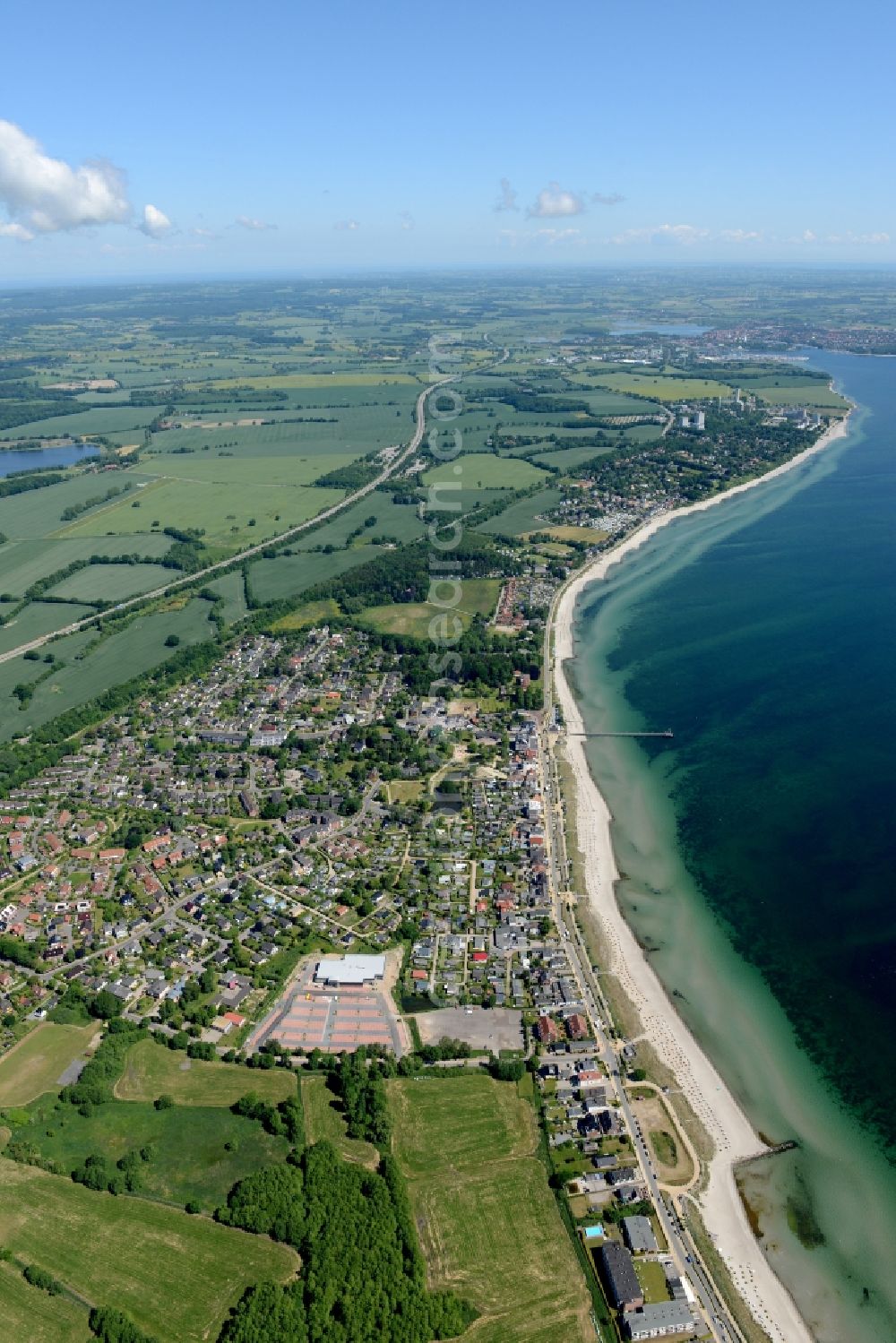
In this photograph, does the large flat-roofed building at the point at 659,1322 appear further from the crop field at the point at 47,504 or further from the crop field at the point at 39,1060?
the crop field at the point at 47,504

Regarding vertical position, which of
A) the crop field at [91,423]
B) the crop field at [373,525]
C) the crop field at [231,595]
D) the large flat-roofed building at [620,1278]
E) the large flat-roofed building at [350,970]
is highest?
the crop field at [91,423]

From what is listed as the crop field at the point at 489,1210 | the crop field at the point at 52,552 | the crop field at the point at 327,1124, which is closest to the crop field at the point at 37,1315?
the crop field at the point at 327,1124

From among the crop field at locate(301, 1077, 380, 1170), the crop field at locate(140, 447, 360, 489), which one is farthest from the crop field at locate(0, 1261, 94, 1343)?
the crop field at locate(140, 447, 360, 489)

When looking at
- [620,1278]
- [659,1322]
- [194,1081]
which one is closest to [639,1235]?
[620,1278]

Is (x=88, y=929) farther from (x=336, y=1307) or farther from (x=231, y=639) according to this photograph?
(x=231, y=639)

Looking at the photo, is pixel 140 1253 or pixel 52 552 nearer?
pixel 140 1253

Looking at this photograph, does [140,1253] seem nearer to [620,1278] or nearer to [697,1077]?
[620,1278]

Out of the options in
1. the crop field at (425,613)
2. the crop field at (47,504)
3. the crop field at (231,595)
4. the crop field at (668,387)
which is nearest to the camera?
the crop field at (425,613)
